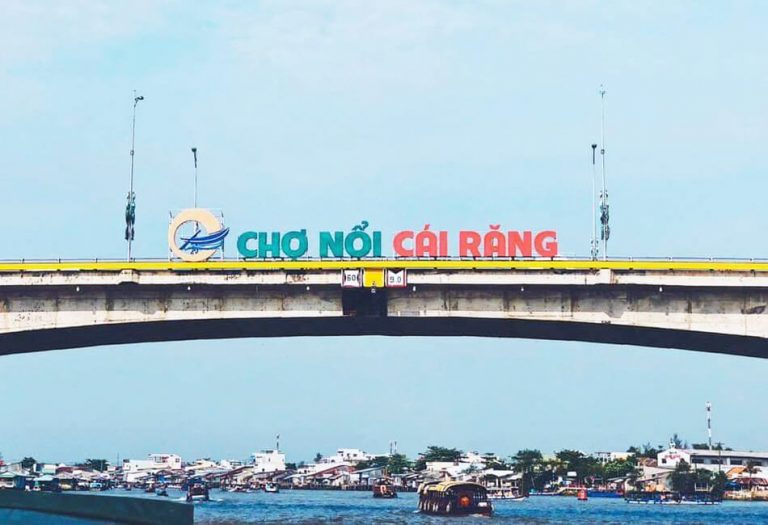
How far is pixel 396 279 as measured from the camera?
69.8m

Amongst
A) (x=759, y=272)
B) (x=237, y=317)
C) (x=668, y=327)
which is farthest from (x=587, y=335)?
(x=237, y=317)

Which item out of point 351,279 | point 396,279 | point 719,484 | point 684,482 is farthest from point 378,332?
point 684,482

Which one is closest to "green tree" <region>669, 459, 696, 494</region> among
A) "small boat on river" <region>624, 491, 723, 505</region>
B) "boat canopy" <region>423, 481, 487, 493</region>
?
"small boat on river" <region>624, 491, 723, 505</region>

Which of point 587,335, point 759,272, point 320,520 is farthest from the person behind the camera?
point 320,520

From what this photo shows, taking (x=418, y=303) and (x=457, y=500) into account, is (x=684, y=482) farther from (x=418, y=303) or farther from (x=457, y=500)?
(x=418, y=303)

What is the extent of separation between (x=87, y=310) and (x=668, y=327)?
113 feet

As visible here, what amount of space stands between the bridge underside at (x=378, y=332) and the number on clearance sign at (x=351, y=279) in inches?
94.4

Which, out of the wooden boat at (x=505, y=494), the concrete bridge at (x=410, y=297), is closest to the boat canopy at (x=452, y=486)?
the concrete bridge at (x=410, y=297)

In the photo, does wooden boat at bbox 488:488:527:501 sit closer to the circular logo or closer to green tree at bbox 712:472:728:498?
green tree at bbox 712:472:728:498

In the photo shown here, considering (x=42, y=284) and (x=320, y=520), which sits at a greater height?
(x=42, y=284)

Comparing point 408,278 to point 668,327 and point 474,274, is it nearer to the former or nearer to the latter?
point 474,274

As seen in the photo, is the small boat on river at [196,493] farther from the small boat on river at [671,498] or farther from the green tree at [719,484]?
the green tree at [719,484]

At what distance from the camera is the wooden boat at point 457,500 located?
125 meters

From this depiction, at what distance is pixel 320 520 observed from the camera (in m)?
111
